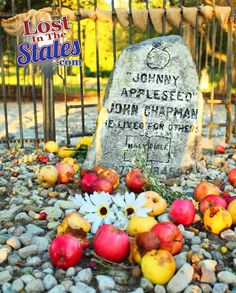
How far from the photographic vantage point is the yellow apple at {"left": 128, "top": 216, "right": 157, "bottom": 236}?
2.91 meters

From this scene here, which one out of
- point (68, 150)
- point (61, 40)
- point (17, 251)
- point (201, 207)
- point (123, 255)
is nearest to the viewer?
point (123, 255)

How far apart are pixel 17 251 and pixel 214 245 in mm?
1200

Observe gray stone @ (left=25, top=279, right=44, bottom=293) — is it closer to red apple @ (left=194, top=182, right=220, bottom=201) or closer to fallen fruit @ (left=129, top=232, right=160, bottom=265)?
fallen fruit @ (left=129, top=232, right=160, bottom=265)

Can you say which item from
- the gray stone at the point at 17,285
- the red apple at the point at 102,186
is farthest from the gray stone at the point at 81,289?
the red apple at the point at 102,186

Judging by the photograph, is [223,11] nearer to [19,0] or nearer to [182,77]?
[182,77]

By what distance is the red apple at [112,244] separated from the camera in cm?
269

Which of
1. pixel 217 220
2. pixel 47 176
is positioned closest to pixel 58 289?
pixel 217 220

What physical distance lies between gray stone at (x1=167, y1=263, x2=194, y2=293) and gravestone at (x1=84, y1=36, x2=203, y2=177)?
214 centimetres

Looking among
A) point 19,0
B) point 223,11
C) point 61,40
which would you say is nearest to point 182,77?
point 223,11

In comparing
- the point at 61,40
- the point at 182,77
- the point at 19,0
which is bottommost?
the point at 182,77

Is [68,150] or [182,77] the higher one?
[182,77]

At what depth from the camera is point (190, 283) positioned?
256 centimetres

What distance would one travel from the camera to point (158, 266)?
2.50m

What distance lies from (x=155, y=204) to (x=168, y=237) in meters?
0.65
